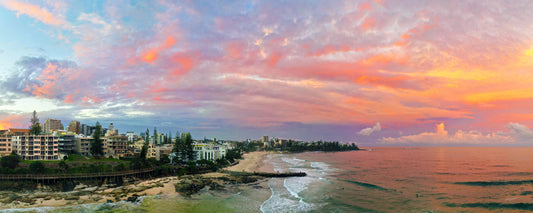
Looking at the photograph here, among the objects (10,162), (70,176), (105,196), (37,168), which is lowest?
(105,196)

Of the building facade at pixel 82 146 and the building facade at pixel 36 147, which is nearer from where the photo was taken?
the building facade at pixel 36 147

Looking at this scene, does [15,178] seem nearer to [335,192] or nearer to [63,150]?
[63,150]

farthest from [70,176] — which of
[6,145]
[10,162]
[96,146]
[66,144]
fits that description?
[6,145]

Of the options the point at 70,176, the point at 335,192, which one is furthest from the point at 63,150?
the point at 335,192

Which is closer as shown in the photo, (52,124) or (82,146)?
(82,146)

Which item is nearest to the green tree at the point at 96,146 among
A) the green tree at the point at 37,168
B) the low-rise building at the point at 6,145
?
the green tree at the point at 37,168

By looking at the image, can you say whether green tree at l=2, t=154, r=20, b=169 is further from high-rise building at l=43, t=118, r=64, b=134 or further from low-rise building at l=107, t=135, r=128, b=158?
high-rise building at l=43, t=118, r=64, b=134

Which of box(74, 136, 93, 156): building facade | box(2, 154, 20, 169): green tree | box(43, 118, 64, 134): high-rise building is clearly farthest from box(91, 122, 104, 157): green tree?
box(43, 118, 64, 134): high-rise building

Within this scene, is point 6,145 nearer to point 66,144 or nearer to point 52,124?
point 66,144

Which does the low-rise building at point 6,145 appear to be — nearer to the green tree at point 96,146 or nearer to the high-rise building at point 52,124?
the green tree at point 96,146
